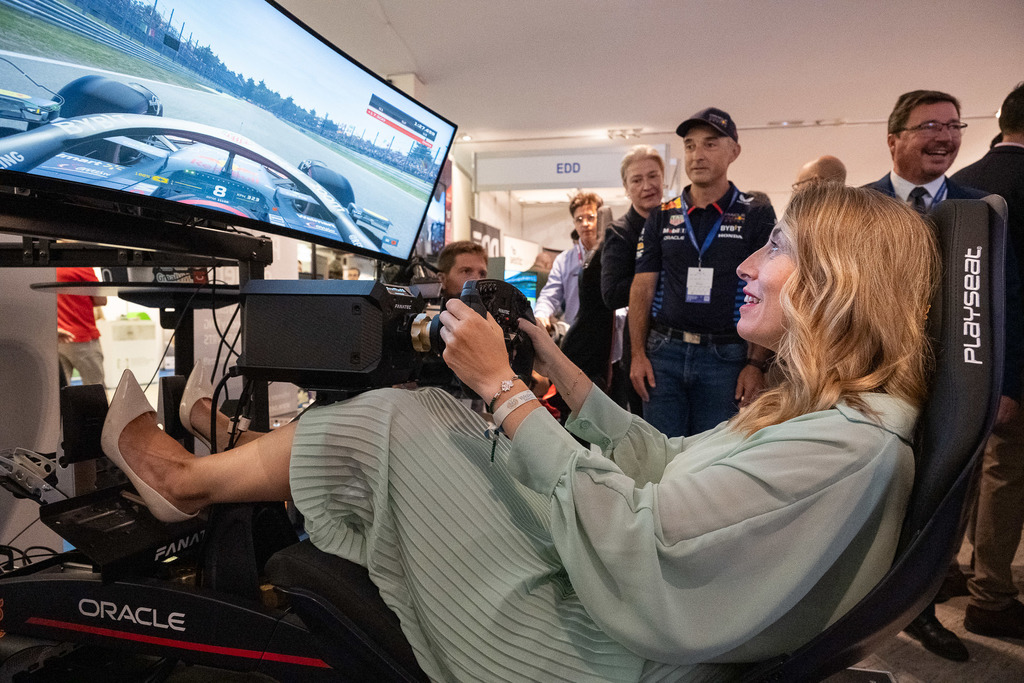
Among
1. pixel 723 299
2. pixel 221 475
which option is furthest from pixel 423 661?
pixel 723 299

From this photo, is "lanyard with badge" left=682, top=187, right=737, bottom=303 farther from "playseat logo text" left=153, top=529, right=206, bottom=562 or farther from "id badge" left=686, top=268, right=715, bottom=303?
"playseat logo text" left=153, top=529, right=206, bottom=562

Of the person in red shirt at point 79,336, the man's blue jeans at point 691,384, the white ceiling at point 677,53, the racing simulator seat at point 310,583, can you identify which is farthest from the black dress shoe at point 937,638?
the white ceiling at point 677,53

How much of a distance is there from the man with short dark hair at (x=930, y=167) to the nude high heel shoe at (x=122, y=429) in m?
2.18

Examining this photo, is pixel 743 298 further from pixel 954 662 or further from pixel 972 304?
pixel 972 304

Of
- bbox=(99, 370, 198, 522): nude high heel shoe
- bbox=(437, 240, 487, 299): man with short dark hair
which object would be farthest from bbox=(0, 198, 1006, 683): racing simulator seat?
bbox=(437, 240, 487, 299): man with short dark hair

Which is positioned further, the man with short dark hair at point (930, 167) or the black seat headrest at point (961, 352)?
the man with short dark hair at point (930, 167)

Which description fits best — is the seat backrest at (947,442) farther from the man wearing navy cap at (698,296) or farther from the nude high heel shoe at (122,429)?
the man wearing navy cap at (698,296)

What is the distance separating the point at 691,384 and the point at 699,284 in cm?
36

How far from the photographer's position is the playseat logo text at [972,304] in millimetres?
714

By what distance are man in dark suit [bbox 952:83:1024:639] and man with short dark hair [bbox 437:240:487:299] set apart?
1943 millimetres

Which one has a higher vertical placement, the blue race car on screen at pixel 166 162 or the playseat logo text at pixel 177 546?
the blue race car on screen at pixel 166 162

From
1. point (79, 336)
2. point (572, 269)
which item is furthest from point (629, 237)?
point (79, 336)

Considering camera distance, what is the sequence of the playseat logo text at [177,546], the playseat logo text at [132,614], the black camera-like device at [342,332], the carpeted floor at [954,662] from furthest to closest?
the carpeted floor at [954,662] < the playseat logo text at [177,546] < the playseat logo text at [132,614] < the black camera-like device at [342,332]

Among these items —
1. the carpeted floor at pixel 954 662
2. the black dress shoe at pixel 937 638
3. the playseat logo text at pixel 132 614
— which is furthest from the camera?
the black dress shoe at pixel 937 638
